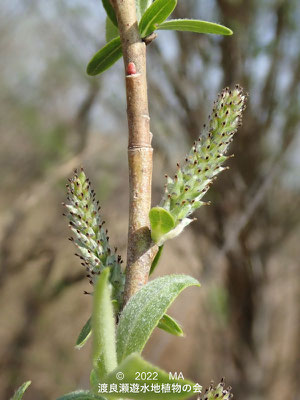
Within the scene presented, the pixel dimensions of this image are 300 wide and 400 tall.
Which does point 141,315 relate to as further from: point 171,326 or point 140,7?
point 140,7

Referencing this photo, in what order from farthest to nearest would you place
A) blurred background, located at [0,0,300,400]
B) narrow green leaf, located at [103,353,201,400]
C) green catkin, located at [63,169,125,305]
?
blurred background, located at [0,0,300,400] → green catkin, located at [63,169,125,305] → narrow green leaf, located at [103,353,201,400]

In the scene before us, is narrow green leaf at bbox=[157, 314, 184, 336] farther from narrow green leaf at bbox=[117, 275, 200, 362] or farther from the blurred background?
the blurred background

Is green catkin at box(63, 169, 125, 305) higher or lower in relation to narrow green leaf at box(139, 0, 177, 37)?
lower

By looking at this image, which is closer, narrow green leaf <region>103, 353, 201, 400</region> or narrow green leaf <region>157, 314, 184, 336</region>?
narrow green leaf <region>103, 353, 201, 400</region>

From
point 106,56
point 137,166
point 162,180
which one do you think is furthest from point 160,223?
point 162,180

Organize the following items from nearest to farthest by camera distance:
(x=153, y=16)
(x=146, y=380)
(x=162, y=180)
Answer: (x=146, y=380), (x=153, y=16), (x=162, y=180)

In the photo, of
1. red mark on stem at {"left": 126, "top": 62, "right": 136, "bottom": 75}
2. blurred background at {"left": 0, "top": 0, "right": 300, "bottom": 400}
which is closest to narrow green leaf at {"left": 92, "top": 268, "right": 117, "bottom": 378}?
red mark on stem at {"left": 126, "top": 62, "right": 136, "bottom": 75}

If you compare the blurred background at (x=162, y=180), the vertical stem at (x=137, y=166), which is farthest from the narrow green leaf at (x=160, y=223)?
the blurred background at (x=162, y=180)

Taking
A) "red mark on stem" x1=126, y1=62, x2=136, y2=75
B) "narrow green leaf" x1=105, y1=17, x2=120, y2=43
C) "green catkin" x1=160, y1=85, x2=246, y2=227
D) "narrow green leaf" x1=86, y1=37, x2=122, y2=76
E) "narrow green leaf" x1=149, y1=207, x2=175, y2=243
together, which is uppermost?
"narrow green leaf" x1=105, y1=17, x2=120, y2=43
